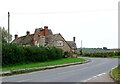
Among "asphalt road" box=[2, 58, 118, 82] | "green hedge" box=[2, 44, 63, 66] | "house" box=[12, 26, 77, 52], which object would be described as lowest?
"asphalt road" box=[2, 58, 118, 82]

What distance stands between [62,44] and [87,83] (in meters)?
73.2

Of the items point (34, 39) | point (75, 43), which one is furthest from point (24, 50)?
point (75, 43)

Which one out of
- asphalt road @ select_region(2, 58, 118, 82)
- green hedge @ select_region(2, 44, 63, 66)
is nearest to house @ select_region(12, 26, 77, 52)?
green hedge @ select_region(2, 44, 63, 66)

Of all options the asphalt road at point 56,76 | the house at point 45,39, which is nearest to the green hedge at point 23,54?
the asphalt road at point 56,76

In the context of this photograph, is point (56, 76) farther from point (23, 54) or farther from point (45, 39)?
point (45, 39)

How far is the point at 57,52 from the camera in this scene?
6212 centimetres

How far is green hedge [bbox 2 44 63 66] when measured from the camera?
1645 inches

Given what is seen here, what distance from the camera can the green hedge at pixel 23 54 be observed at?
4178 cm

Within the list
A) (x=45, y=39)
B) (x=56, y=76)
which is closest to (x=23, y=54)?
(x=56, y=76)

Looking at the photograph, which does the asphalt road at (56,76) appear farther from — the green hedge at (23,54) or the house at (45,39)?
the house at (45,39)

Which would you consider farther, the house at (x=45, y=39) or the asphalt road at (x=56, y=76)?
the house at (x=45, y=39)

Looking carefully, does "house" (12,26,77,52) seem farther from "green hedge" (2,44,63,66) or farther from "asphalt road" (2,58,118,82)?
"asphalt road" (2,58,118,82)

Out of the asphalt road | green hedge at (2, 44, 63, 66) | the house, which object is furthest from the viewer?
the house

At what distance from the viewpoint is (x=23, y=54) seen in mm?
46156
